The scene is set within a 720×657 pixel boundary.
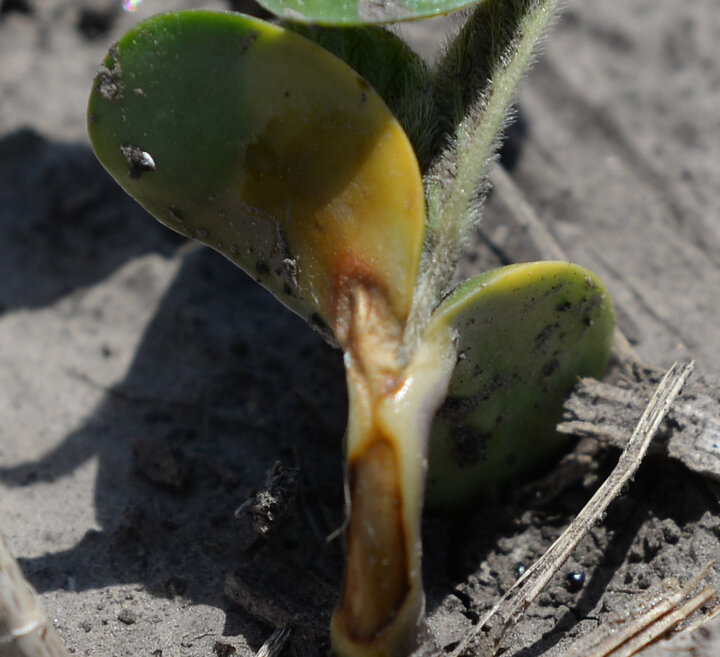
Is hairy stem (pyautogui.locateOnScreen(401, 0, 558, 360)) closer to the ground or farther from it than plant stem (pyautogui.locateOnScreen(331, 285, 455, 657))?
farther from it

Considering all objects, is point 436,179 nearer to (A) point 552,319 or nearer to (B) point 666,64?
(A) point 552,319

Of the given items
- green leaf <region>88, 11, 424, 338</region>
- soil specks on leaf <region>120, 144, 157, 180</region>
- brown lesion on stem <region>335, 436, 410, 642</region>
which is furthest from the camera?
soil specks on leaf <region>120, 144, 157, 180</region>

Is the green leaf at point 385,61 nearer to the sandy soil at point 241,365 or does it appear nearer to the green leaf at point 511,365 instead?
the green leaf at point 511,365

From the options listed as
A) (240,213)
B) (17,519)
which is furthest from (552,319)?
(17,519)

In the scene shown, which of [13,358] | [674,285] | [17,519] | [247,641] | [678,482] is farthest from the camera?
[674,285]

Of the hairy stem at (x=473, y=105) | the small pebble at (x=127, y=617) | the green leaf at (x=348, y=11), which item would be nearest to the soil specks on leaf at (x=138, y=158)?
the green leaf at (x=348, y=11)

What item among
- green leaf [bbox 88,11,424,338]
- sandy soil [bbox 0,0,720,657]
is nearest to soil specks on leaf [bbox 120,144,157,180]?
green leaf [bbox 88,11,424,338]

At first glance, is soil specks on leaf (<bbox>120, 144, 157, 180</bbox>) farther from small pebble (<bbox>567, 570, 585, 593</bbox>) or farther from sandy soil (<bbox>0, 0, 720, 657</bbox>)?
small pebble (<bbox>567, 570, 585, 593</bbox>)
